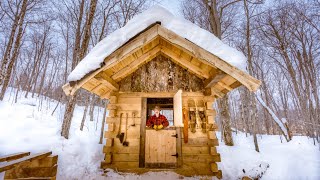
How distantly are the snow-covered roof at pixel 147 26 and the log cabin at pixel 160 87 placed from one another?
0.08 feet

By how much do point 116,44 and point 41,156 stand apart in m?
3.01

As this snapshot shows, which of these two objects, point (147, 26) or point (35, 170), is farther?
point (147, 26)

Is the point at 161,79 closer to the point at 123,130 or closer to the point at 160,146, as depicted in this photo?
the point at 123,130

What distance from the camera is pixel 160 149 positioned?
6.25 m

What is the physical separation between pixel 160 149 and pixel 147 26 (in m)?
3.90

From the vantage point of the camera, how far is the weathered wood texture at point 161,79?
6.66m

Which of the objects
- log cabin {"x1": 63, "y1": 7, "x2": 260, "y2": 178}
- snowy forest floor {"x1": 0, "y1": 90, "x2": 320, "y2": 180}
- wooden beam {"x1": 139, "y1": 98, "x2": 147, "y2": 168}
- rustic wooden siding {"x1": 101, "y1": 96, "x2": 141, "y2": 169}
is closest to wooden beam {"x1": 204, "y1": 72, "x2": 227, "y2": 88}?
log cabin {"x1": 63, "y1": 7, "x2": 260, "y2": 178}

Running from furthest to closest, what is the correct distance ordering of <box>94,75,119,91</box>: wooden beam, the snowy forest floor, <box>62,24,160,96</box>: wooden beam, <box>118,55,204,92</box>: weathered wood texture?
<box>118,55,204,92</box>: weathered wood texture → the snowy forest floor → <box>94,75,119,91</box>: wooden beam → <box>62,24,160,96</box>: wooden beam

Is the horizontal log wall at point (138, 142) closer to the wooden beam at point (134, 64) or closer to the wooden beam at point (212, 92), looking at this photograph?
the wooden beam at point (212, 92)

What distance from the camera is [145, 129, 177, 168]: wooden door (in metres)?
6.09

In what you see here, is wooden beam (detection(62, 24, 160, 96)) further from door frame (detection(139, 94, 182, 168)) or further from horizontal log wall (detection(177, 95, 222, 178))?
horizontal log wall (detection(177, 95, 222, 178))

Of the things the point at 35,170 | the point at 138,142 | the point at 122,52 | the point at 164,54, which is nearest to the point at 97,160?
the point at 138,142

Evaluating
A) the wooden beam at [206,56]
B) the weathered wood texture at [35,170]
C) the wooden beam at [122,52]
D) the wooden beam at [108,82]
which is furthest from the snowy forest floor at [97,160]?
the wooden beam at [206,56]

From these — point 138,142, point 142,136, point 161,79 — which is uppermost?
point 161,79
